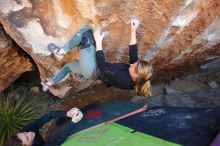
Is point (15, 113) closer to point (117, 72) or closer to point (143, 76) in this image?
point (117, 72)

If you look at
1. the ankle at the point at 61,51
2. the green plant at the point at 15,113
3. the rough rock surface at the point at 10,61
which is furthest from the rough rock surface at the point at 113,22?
the green plant at the point at 15,113

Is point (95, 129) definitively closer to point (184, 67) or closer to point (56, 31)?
point (56, 31)

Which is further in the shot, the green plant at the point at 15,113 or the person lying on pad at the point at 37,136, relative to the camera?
the green plant at the point at 15,113

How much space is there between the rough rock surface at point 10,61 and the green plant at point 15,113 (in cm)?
31

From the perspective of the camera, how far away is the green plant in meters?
6.27

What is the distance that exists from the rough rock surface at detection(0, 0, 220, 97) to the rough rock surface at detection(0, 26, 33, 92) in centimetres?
58

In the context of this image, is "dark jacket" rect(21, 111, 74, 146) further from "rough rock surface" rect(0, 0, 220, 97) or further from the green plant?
the green plant

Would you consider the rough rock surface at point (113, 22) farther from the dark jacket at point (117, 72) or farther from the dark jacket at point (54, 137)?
the dark jacket at point (54, 137)

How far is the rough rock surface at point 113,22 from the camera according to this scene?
16.0 ft

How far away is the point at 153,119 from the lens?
4605 millimetres

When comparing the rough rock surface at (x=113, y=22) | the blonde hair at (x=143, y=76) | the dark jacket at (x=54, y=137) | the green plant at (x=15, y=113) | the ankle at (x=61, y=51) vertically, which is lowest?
the green plant at (x=15, y=113)

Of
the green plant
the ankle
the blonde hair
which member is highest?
the ankle

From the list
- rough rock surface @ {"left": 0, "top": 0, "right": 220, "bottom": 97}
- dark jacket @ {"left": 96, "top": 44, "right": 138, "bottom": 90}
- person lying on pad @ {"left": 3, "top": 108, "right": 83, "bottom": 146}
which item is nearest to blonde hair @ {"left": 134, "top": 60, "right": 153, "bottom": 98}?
dark jacket @ {"left": 96, "top": 44, "right": 138, "bottom": 90}

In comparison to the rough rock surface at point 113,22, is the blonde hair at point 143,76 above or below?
below
